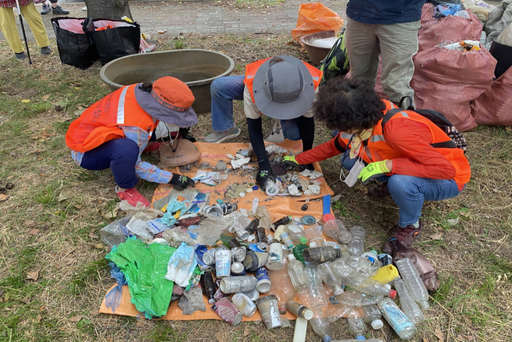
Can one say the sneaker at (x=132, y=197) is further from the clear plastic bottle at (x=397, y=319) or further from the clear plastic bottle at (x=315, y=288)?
the clear plastic bottle at (x=397, y=319)

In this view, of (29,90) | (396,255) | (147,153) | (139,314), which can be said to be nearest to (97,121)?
(147,153)

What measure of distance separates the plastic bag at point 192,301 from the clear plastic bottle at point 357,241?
114 centimetres

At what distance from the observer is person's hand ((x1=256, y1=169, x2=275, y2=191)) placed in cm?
298

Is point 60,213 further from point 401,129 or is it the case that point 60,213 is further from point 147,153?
point 401,129

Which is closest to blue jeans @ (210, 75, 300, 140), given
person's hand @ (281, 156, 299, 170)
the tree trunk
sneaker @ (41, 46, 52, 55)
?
person's hand @ (281, 156, 299, 170)

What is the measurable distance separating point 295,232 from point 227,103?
157 cm

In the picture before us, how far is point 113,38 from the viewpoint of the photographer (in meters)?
4.54

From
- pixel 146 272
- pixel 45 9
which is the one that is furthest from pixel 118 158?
pixel 45 9

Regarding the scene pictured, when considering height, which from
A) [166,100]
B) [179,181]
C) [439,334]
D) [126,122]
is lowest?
[439,334]

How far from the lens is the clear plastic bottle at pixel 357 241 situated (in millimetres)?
2472

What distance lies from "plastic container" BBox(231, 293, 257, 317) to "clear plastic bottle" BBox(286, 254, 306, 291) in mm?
322

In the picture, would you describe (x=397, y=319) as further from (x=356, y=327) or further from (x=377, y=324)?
(x=356, y=327)

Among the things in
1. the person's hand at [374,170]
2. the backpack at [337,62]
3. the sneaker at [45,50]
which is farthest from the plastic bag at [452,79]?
the sneaker at [45,50]

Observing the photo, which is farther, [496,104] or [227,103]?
[496,104]
